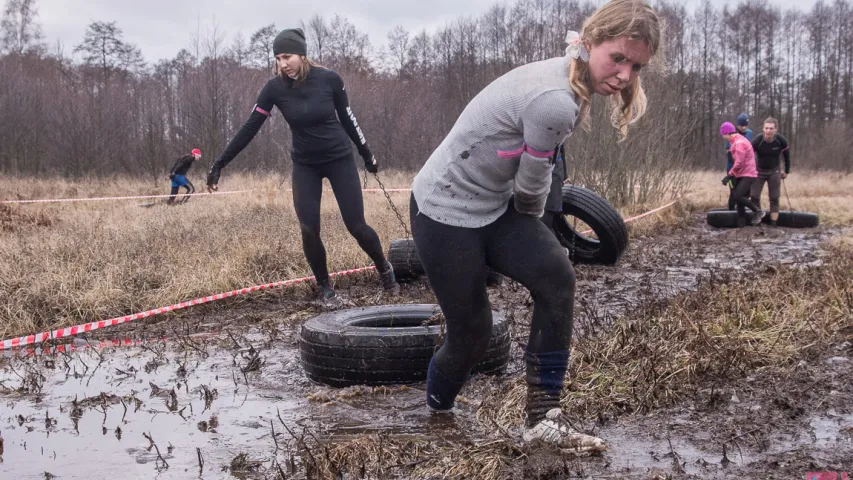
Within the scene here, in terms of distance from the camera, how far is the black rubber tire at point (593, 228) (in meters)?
8.53

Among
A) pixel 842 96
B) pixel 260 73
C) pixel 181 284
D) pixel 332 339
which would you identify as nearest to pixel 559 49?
pixel 181 284

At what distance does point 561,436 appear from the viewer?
3.10 metres

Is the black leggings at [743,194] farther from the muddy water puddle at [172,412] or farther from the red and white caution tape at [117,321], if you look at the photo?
the muddy water puddle at [172,412]

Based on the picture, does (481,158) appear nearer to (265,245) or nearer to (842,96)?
(265,245)

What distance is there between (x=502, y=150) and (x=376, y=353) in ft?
5.88

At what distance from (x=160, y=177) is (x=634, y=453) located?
3285 cm

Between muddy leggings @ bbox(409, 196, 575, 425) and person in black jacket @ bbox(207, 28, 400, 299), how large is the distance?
329cm

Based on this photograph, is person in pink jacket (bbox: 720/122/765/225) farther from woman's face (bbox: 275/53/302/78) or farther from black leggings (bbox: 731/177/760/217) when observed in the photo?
woman's face (bbox: 275/53/302/78)

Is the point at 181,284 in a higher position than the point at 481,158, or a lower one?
lower

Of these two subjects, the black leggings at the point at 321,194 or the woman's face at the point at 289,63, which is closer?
the woman's face at the point at 289,63

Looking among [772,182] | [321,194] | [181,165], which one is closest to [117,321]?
[321,194]

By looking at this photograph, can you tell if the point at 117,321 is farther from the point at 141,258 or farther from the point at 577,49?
the point at 577,49

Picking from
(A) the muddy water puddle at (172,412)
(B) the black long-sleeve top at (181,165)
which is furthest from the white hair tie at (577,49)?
(B) the black long-sleeve top at (181,165)

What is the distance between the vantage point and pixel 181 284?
7.25 m
